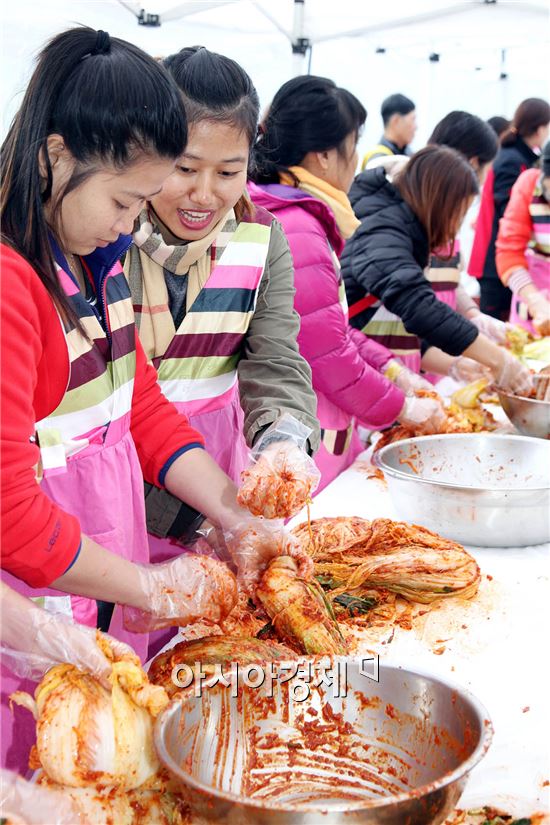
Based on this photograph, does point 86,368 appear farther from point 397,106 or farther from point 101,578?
point 397,106

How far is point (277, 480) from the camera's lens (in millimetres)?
1926

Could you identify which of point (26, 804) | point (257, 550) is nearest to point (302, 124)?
point (257, 550)

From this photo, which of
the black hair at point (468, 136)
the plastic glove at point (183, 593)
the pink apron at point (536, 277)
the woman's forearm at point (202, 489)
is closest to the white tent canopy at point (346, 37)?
the woman's forearm at point (202, 489)

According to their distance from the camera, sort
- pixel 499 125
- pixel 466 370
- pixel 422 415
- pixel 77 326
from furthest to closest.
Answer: pixel 499 125
pixel 466 370
pixel 422 415
pixel 77 326

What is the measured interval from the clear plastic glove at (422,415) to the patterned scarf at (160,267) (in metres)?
1.43

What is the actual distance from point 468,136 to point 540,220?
114cm

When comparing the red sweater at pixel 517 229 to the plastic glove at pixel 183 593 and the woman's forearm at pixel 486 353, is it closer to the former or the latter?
the woman's forearm at pixel 486 353

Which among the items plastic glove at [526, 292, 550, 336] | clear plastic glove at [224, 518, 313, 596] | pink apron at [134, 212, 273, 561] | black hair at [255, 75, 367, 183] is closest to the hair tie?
pink apron at [134, 212, 273, 561]

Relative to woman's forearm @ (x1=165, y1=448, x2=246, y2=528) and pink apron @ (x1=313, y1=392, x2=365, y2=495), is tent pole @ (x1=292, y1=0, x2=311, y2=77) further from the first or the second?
woman's forearm @ (x1=165, y1=448, x2=246, y2=528)

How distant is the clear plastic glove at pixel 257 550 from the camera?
194 centimetres

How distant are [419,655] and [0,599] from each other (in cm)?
100

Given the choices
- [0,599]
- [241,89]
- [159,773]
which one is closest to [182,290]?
[241,89]

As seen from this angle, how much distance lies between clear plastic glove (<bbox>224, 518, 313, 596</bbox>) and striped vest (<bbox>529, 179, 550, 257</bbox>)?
421 cm

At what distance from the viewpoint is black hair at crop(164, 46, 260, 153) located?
1965 millimetres
